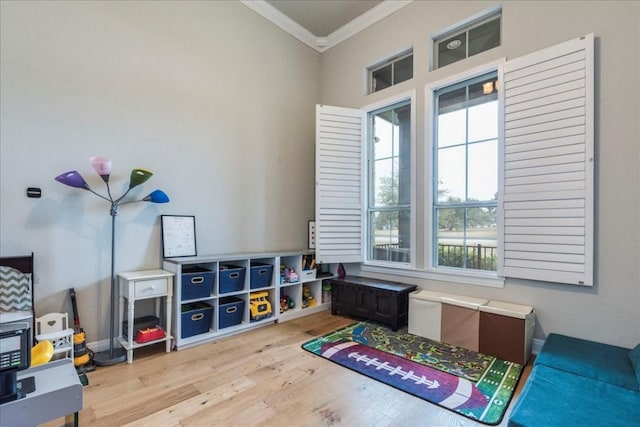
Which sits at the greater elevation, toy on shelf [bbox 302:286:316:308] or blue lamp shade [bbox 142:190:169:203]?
blue lamp shade [bbox 142:190:169:203]

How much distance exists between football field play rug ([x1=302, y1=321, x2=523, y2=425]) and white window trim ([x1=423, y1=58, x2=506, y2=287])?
66 centimetres

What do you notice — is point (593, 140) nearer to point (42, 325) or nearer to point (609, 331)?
point (609, 331)

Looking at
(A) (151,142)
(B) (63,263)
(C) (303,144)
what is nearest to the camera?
(B) (63,263)

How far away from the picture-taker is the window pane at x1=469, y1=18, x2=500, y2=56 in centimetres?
297

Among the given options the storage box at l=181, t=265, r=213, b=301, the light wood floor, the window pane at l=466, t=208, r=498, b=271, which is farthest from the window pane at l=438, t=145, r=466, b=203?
the storage box at l=181, t=265, r=213, b=301

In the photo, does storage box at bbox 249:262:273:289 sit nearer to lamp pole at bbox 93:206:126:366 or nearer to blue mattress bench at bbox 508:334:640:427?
lamp pole at bbox 93:206:126:366

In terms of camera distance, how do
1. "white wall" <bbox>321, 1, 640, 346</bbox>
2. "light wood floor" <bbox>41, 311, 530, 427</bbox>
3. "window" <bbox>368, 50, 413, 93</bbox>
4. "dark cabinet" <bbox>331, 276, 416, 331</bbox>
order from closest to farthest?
"light wood floor" <bbox>41, 311, 530, 427</bbox>, "white wall" <bbox>321, 1, 640, 346</bbox>, "dark cabinet" <bbox>331, 276, 416, 331</bbox>, "window" <bbox>368, 50, 413, 93</bbox>

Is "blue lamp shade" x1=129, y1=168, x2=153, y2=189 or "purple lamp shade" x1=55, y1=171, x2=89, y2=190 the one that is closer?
"purple lamp shade" x1=55, y1=171, x2=89, y2=190

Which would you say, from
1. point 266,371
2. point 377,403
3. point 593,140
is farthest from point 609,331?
point 266,371

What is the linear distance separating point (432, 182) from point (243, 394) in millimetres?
2603

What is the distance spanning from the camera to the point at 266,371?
2.30 meters

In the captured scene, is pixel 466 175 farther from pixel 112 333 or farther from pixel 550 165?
pixel 112 333

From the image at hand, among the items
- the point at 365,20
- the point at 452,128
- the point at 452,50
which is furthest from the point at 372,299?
the point at 365,20

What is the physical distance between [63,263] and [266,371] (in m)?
1.78
